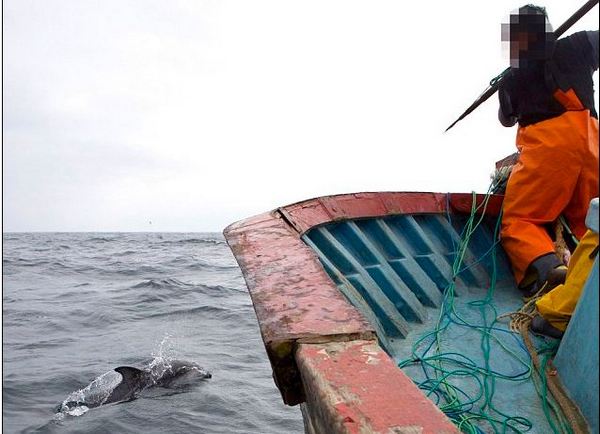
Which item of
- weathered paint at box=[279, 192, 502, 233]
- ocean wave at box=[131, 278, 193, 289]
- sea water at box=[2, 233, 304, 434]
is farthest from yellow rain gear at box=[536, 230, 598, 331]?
ocean wave at box=[131, 278, 193, 289]

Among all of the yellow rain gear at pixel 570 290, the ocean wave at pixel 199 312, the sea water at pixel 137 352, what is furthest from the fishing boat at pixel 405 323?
the ocean wave at pixel 199 312

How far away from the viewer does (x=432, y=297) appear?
338 cm

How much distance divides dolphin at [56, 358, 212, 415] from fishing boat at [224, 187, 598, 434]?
325cm

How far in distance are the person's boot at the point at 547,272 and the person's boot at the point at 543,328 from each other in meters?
0.41

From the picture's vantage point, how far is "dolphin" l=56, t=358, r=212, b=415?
16.8 ft

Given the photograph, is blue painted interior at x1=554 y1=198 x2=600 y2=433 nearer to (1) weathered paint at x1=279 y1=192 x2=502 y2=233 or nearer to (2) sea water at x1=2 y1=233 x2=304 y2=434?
(1) weathered paint at x1=279 y1=192 x2=502 y2=233

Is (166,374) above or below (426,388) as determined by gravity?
below

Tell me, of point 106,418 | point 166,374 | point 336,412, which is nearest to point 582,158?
point 336,412

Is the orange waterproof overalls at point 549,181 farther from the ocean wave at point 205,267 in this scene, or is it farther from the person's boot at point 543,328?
the ocean wave at point 205,267

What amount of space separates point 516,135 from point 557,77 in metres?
0.47

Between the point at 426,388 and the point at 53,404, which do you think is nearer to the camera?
the point at 426,388

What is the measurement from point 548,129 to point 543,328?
121cm

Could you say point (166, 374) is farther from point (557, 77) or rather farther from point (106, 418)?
point (557, 77)

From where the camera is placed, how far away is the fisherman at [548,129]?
2877 mm
